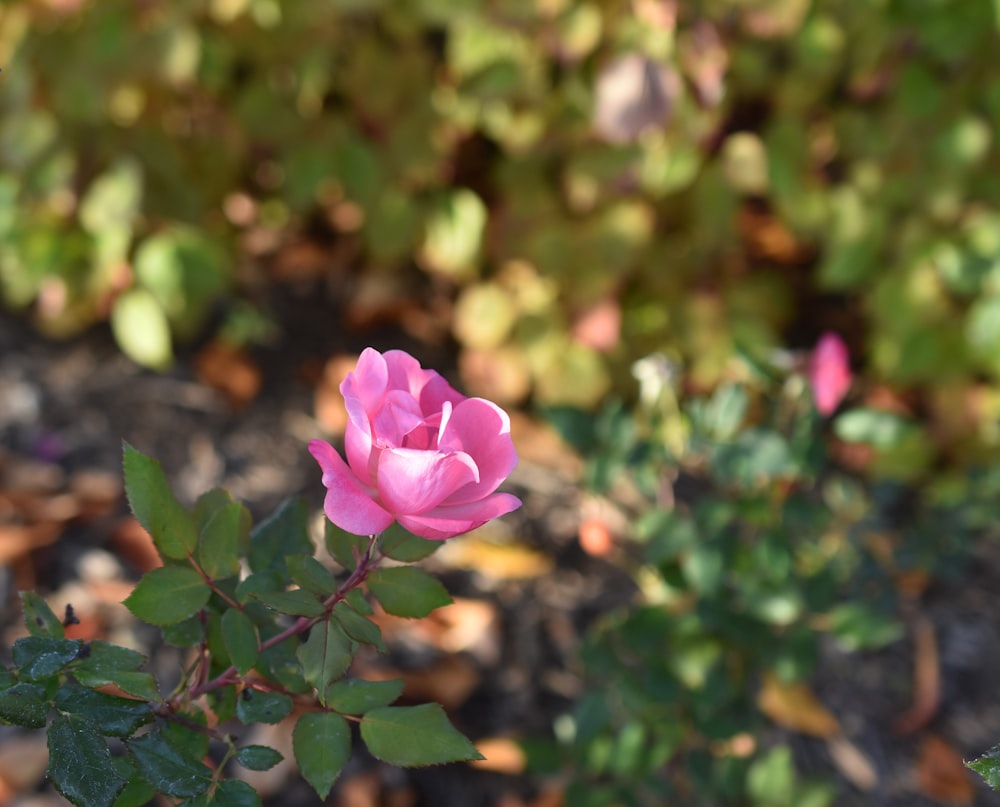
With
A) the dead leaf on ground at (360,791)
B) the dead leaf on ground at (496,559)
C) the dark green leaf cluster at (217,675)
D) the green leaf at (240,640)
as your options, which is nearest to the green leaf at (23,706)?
the dark green leaf cluster at (217,675)

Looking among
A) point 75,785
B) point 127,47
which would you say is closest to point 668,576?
point 75,785

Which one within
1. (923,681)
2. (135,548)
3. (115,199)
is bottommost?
(923,681)

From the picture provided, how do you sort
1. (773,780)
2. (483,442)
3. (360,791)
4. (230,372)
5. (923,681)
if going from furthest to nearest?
(230,372)
(923,681)
(360,791)
(773,780)
(483,442)

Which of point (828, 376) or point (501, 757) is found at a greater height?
point (828, 376)

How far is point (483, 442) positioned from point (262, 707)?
0.82 ft

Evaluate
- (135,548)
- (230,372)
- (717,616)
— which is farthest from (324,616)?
(230,372)

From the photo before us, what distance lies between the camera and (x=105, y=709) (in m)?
0.68

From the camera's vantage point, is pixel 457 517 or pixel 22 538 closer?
pixel 457 517

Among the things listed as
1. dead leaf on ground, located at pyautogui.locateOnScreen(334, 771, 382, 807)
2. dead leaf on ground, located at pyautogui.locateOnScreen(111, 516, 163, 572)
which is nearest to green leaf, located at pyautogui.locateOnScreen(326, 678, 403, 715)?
dead leaf on ground, located at pyautogui.locateOnScreen(334, 771, 382, 807)

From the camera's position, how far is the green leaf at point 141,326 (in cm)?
204

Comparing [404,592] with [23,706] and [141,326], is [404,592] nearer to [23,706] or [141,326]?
[23,706]

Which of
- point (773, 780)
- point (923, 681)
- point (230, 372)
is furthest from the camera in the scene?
point (230, 372)

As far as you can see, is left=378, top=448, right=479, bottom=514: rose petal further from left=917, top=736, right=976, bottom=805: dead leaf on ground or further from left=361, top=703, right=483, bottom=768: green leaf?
left=917, top=736, right=976, bottom=805: dead leaf on ground

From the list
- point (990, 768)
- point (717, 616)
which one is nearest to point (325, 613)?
point (990, 768)
